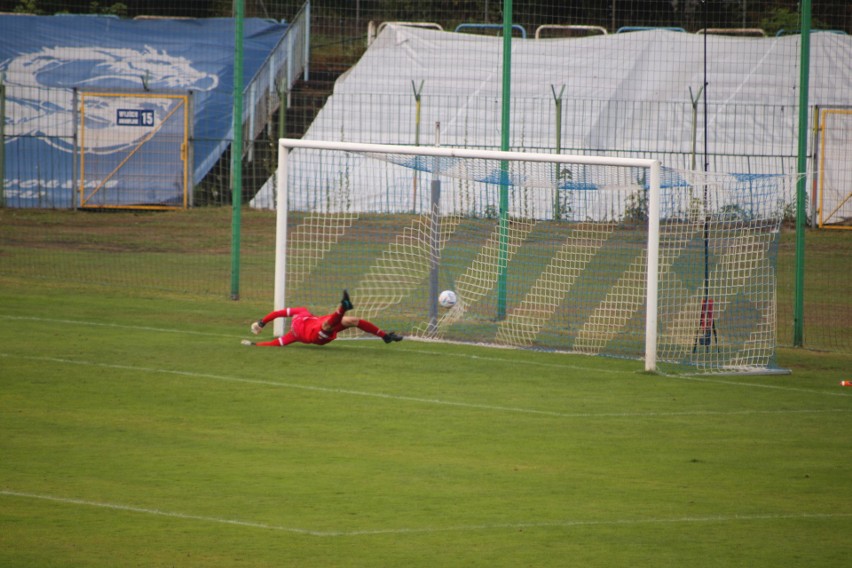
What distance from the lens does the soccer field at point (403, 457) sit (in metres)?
7.55

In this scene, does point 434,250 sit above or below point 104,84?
below

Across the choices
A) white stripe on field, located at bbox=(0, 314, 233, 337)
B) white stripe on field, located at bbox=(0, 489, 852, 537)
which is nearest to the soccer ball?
white stripe on field, located at bbox=(0, 314, 233, 337)

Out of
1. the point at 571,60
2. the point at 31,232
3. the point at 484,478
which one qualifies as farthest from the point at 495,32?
the point at 484,478

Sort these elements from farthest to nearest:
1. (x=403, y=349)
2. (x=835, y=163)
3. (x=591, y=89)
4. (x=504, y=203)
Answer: (x=591, y=89) < (x=835, y=163) < (x=504, y=203) < (x=403, y=349)

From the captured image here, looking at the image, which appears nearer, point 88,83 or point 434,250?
point 434,250

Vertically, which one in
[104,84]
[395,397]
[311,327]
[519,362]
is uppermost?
[104,84]

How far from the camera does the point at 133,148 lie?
32.4 meters

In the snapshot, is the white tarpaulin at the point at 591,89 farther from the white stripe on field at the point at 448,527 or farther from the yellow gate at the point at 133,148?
the white stripe on field at the point at 448,527

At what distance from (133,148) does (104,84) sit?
2.93 meters

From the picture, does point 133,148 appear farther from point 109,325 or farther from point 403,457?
point 403,457

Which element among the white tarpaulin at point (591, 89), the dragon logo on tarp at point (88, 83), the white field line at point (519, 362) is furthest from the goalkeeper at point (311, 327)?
the dragon logo on tarp at point (88, 83)

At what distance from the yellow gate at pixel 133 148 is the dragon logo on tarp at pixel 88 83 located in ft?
0.12

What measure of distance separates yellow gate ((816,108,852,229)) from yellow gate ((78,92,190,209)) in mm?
15033

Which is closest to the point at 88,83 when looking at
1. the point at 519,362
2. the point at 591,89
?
the point at 591,89
